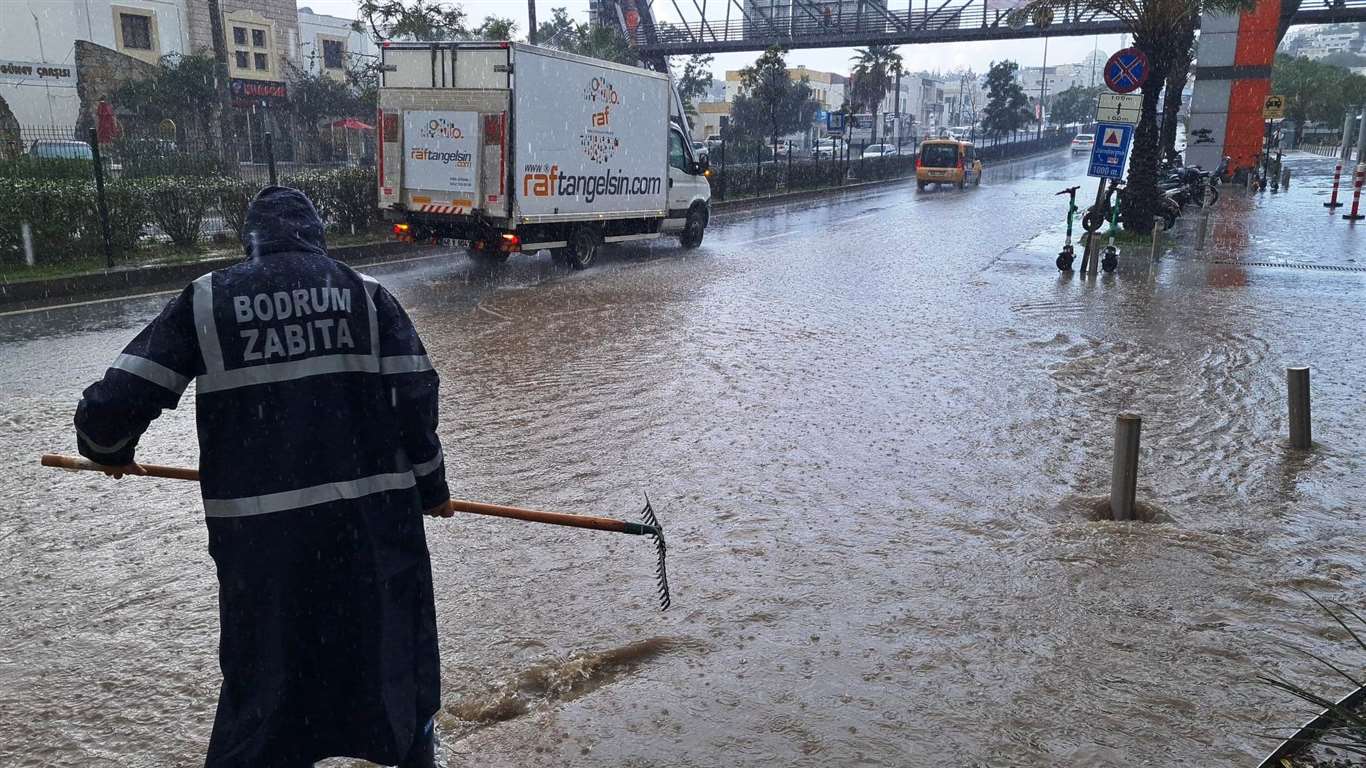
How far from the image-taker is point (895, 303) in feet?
38.6

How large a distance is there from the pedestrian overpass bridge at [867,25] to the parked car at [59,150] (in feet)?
92.6

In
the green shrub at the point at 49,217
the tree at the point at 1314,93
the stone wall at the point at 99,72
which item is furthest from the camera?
the tree at the point at 1314,93

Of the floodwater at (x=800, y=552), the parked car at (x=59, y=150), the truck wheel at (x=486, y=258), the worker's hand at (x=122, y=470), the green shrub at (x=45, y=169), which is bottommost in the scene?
the floodwater at (x=800, y=552)

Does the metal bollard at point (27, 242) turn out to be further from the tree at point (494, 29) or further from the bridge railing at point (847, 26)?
the bridge railing at point (847, 26)

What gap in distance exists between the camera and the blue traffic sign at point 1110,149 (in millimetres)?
13234

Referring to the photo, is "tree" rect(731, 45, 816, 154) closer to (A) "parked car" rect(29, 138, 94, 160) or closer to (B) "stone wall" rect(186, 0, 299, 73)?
(B) "stone wall" rect(186, 0, 299, 73)

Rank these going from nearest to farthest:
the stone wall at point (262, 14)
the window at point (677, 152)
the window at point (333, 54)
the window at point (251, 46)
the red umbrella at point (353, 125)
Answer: the window at point (677, 152) → the red umbrella at point (353, 125) → the stone wall at point (262, 14) → the window at point (251, 46) → the window at point (333, 54)

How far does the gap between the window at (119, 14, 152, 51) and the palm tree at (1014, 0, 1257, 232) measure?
39256mm

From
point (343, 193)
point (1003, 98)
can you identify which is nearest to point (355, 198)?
point (343, 193)

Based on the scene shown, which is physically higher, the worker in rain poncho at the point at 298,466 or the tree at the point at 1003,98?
the tree at the point at 1003,98

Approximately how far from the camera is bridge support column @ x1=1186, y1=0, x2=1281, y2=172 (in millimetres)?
34344

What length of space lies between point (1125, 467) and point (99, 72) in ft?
139

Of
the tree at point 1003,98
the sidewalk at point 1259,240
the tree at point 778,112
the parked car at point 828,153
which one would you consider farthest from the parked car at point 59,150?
the tree at point 1003,98

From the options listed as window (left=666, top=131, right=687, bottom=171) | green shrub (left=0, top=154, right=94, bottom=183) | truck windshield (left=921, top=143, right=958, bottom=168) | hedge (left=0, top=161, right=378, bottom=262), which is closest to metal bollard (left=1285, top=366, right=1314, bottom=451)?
window (left=666, top=131, right=687, bottom=171)
